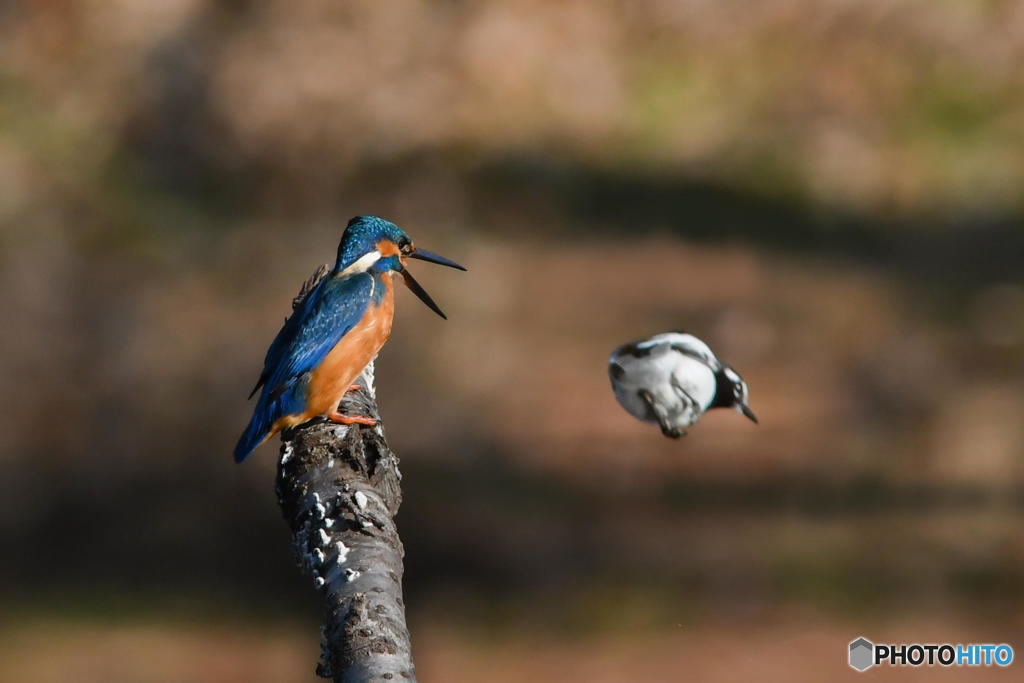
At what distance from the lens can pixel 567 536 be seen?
388 cm

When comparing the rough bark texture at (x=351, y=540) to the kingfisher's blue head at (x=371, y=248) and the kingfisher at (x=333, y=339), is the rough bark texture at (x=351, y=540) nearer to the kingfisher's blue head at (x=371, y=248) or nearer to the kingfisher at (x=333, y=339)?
the kingfisher at (x=333, y=339)

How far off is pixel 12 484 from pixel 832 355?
2.85m

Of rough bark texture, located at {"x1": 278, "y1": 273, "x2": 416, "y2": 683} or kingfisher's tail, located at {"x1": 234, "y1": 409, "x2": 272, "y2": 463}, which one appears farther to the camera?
kingfisher's tail, located at {"x1": 234, "y1": 409, "x2": 272, "y2": 463}

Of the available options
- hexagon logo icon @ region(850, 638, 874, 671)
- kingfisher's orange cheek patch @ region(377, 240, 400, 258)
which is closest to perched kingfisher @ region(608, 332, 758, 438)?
kingfisher's orange cheek patch @ region(377, 240, 400, 258)

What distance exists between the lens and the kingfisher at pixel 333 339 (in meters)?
2.09

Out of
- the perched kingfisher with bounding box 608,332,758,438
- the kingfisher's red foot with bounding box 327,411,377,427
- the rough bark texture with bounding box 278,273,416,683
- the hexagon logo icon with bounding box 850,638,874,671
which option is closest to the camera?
the rough bark texture with bounding box 278,273,416,683

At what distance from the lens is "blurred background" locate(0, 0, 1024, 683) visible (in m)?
3.48

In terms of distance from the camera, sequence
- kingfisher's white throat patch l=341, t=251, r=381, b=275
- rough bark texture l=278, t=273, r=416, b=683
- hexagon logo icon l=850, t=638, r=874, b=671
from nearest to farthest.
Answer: rough bark texture l=278, t=273, r=416, b=683, kingfisher's white throat patch l=341, t=251, r=381, b=275, hexagon logo icon l=850, t=638, r=874, b=671

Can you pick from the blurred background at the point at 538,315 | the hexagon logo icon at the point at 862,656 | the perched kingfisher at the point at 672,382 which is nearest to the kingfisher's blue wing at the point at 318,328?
the perched kingfisher at the point at 672,382

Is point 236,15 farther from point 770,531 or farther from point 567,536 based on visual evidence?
point 770,531

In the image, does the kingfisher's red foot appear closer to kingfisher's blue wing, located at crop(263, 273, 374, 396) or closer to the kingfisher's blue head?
kingfisher's blue wing, located at crop(263, 273, 374, 396)

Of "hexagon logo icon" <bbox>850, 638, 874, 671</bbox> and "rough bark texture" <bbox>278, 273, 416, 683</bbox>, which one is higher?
"hexagon logo icon" <bbox>850, 638, 874, 671</bbox>

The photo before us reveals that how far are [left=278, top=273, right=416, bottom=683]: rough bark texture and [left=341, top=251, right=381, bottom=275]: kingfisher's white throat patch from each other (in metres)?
0.32

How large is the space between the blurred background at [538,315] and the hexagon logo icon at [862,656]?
1.8 inches
